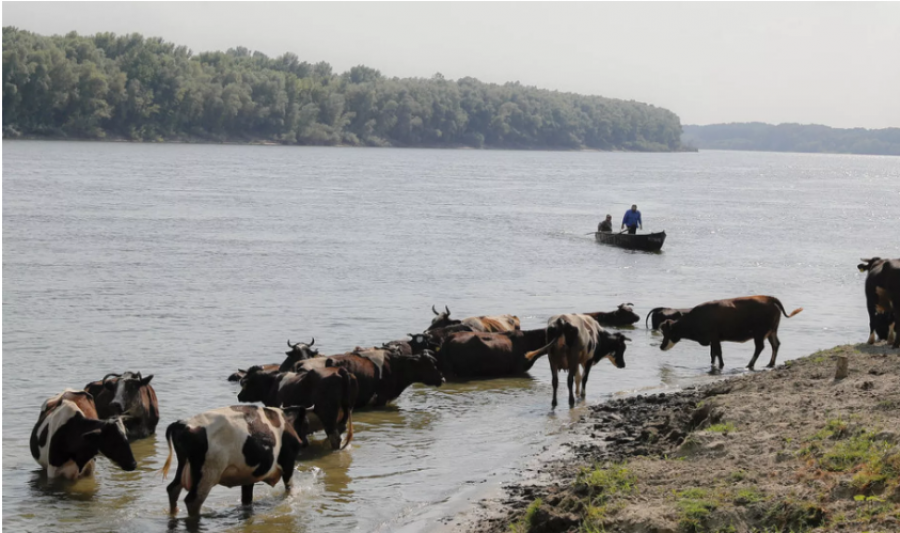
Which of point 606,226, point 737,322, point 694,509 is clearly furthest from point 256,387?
point 606,226

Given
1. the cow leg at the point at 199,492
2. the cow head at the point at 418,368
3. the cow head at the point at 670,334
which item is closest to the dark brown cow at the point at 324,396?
the cow head at the point at 418,368

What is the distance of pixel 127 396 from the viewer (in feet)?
44.4

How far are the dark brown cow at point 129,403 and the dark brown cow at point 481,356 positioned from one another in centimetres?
568

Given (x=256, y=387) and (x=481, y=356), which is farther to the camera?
(x=481, y=356)

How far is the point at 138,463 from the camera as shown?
1266cm

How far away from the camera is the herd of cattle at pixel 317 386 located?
34.3 feet

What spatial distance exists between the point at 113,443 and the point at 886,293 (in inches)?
500

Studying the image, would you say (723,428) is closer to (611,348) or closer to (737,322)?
(611,348)

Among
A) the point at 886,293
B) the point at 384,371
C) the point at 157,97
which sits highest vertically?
the point at 157,97

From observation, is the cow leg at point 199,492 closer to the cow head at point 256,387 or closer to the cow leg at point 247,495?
the cow leg at point 247,495

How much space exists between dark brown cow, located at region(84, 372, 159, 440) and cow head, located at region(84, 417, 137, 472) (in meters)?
1.62

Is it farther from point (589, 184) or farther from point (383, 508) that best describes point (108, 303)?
point (589, 184)

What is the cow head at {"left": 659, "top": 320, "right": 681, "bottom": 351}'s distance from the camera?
20156mm

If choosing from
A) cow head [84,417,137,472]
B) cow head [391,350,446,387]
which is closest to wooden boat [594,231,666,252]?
cow head [391,350,446,387]
